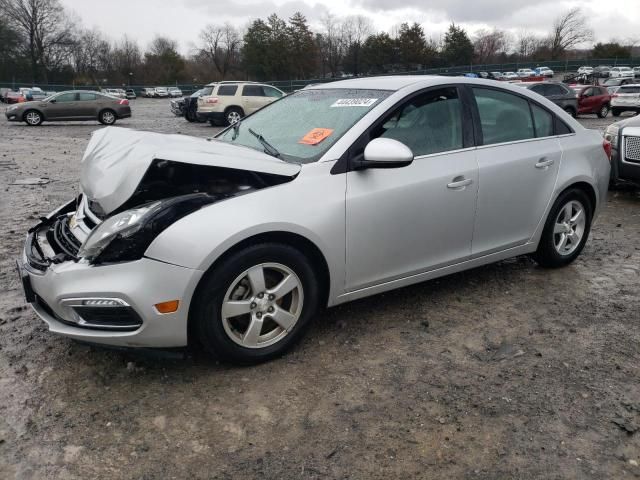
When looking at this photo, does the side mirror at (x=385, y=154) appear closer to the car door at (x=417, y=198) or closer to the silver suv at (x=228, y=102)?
the car door at (x=417, y=198)

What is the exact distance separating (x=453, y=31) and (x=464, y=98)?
88356 mm

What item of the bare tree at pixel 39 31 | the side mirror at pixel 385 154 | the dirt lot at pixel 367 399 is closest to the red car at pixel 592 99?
the dirt lot at pixel 367 399

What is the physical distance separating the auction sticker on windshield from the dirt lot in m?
1.40

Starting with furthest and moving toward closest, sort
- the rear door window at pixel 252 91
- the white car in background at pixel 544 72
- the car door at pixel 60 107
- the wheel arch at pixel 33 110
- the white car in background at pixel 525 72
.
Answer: the white car in background at pixel 544 72
the white car in background at pixel 525 72
the car door at pixel 60 107
the wheel arch at pixel 33 110
the rear door window at pixel 252 91

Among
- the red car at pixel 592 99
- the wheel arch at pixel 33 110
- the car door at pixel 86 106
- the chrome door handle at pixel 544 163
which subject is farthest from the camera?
the red car at pixel 592 99

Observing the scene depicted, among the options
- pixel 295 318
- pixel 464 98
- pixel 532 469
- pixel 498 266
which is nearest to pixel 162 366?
pixel 295 318

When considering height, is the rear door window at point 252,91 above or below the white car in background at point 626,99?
above

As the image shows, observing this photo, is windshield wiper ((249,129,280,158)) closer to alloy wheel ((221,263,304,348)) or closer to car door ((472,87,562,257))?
alloy wheel ((221,263,304,348))

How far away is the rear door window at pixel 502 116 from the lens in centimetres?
382

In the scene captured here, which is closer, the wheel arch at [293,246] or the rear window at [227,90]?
the wheel arch at [293,246]

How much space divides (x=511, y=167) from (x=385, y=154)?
1281 millimetres

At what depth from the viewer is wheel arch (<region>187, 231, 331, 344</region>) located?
8.90ft

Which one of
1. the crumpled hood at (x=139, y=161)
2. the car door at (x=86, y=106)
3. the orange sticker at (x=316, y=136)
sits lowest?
the car door at (x=86, y=106)

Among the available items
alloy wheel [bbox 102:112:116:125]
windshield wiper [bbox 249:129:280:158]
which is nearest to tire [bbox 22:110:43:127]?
alloy wheel [bbox 102:112:116:125]
